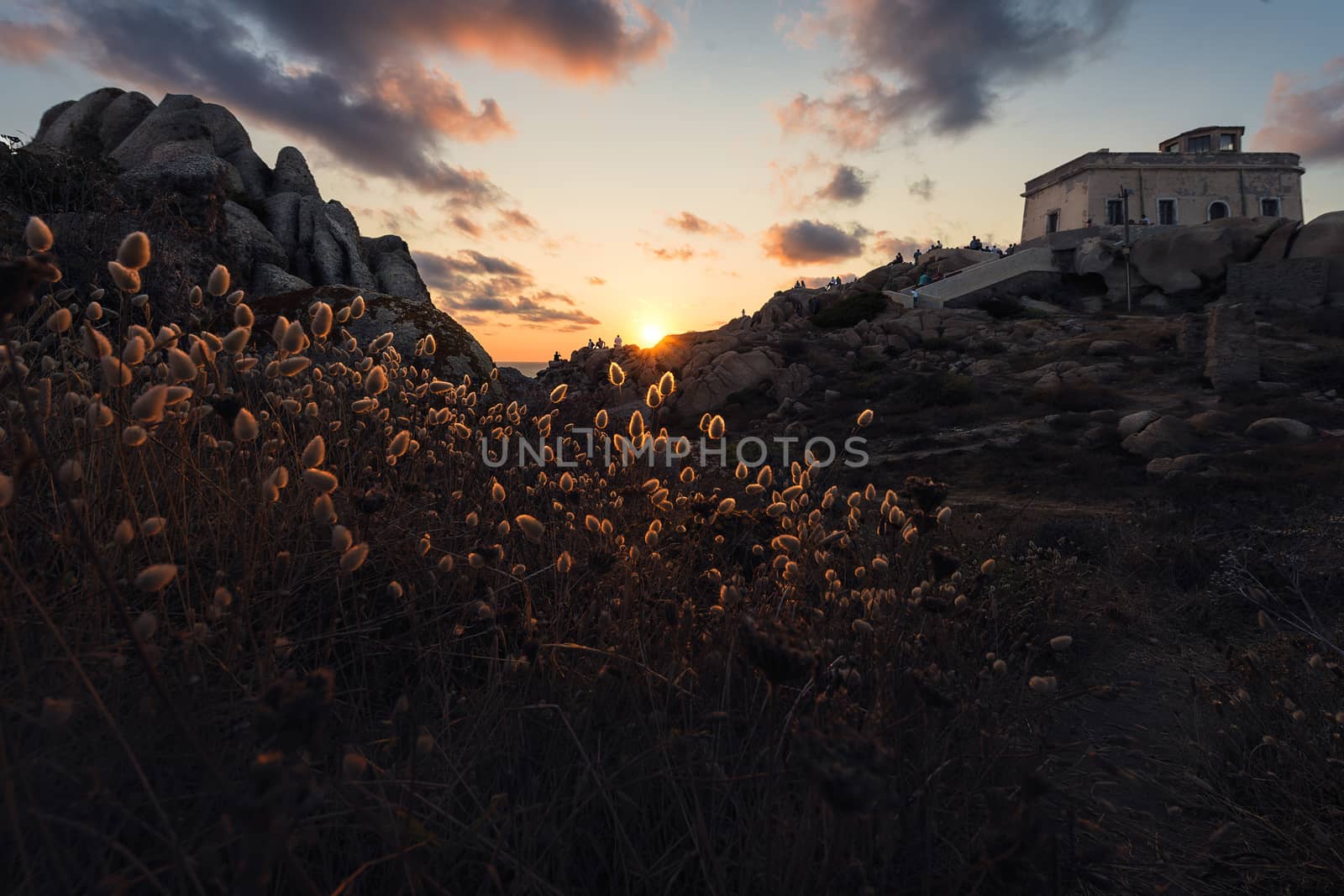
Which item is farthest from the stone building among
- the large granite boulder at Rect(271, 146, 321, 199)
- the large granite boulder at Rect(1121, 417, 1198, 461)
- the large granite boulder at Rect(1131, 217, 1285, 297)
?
the large granite boulder at Rect(271, 146, 321, 199)

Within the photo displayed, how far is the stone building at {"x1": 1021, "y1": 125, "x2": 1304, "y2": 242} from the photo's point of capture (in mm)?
41906

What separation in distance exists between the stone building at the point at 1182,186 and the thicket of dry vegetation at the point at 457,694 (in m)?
48.4

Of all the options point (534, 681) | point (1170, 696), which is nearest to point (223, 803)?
point (534, 681)

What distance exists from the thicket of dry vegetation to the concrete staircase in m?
34.8

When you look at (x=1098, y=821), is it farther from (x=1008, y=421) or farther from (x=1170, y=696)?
(x=1008, y=421)

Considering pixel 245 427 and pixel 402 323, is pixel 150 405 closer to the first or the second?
pixel 245 427

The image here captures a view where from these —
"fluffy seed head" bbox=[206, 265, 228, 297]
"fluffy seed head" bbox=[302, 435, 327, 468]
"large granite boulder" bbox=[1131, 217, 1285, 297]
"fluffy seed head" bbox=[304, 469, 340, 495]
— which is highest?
"large granite boulder" bbox=[1131, 217, 1285, 297]

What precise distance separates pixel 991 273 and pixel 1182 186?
726 inches

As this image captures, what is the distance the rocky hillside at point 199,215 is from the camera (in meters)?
7.14

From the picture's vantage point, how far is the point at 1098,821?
8.25ft

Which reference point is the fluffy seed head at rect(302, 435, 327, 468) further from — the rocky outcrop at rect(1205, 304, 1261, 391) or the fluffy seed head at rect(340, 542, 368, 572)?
the rocky outcrop at rect(1205, 304, 1261, 391)

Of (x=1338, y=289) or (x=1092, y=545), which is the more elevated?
(x=1338, y=289)

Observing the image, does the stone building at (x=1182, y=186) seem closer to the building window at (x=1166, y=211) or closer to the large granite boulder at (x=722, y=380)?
the building window at (x=1166, y=211)

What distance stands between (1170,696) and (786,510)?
8.86 ft
